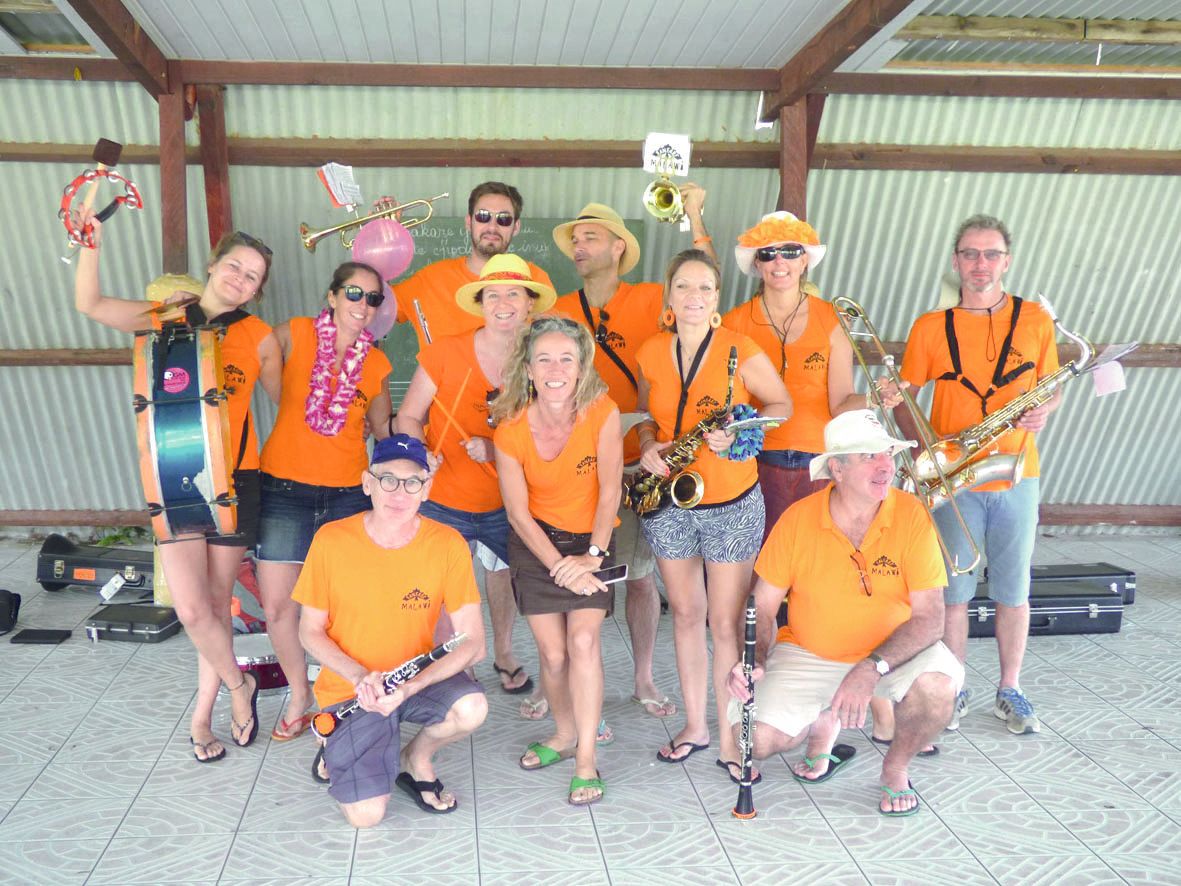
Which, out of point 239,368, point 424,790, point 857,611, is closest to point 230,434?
point 239,368

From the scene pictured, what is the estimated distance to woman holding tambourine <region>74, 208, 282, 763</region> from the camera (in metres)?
3.73

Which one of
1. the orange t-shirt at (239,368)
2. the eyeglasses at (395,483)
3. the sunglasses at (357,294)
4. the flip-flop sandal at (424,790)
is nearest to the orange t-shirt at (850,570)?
the eyeglasses at (395,483)

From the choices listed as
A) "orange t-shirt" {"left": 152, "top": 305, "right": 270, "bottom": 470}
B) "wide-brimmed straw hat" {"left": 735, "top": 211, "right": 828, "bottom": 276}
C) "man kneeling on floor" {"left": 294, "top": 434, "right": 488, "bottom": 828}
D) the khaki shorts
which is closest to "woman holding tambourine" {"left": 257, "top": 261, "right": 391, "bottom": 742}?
"orange t-shirt" {"left": 152, "top": 305, "right": 270, "bottom": 470}

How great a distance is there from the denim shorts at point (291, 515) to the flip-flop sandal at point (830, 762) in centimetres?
204

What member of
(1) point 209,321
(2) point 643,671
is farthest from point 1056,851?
(1) point 209,321

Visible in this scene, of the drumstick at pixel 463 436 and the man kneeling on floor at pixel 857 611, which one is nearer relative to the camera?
the man kneeling on floor at pixel 857 611

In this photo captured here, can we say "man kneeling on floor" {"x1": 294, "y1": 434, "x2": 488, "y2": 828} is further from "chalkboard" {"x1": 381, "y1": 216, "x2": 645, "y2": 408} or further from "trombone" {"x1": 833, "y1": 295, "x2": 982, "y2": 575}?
"chalkboard" {"x1": 381, "y1": 216, "x2": 645, "y2": 408}

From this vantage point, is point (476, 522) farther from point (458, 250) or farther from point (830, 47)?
point (830, 47)

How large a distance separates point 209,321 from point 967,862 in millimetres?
3273

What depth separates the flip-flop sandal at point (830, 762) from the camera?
3814mm

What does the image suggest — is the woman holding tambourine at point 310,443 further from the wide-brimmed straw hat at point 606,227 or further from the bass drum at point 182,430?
the wide-brimmed straw hat at point 606,227

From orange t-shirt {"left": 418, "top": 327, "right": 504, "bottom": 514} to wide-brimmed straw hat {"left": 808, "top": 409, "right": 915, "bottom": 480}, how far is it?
1349 millimetres

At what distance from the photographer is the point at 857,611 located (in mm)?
3547

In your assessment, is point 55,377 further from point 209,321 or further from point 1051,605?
point 1051,605
